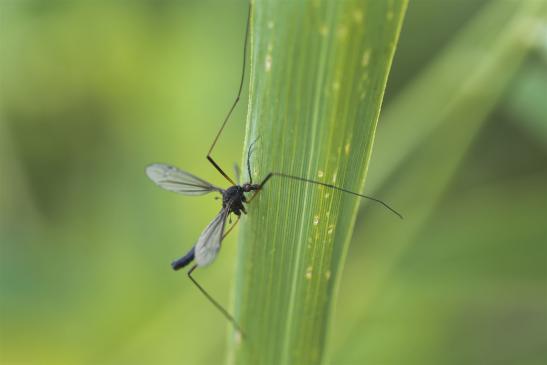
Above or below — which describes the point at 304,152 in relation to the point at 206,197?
above

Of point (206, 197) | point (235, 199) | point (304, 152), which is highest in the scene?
point (304, 152)

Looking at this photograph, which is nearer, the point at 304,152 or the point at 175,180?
the point at 304,152

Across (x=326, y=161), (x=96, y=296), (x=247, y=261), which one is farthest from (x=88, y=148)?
(x=326, y=161)

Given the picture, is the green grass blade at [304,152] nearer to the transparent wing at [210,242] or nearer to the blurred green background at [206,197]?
the transparent wing at [210,242]

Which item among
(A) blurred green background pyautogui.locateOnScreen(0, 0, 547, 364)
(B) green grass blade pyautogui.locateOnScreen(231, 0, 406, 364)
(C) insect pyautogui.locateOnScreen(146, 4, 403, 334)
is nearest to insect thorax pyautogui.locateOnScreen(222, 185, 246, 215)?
(C) insect pyautogui.locateOnScreen(146, 4, 403, 334)

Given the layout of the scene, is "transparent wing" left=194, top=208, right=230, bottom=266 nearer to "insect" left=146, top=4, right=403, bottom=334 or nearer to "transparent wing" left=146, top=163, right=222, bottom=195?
"insect" left=146, top=4, right=403, bottom=334

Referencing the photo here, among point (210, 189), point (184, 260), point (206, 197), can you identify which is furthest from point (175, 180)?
point (206, 197)

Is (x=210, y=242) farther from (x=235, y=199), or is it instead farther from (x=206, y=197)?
(x=206, y=197)

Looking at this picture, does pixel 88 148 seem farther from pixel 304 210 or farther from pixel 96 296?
pixel 304 210
